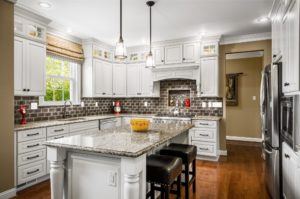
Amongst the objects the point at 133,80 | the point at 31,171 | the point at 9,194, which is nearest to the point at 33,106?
the point at 31,171

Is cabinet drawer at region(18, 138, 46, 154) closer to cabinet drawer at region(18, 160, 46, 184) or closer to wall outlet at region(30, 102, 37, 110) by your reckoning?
cabinet drawer at region(18, 160, 46, 184)

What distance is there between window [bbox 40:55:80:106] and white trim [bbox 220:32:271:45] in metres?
3.50

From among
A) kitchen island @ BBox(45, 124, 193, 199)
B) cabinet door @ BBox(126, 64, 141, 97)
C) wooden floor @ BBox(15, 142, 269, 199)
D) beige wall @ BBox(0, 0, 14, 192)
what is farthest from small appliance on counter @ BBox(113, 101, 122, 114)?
kitchen island @ BBox(45, 124, 193, 199)

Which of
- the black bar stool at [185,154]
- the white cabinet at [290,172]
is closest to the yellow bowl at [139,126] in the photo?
the black bar stool at [185,154]

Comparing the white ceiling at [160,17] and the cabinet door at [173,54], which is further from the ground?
the white ceiling at [160,17]

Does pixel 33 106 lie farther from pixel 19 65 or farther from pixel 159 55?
pixel 159 55

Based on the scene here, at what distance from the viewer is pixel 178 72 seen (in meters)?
4.87

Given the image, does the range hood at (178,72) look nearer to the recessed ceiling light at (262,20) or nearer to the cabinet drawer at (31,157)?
the recessed ceiling light at (262,20)

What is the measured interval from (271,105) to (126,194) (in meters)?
2.07

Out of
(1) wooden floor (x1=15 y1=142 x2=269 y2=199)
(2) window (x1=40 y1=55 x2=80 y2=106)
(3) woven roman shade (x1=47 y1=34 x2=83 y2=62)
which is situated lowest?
(1) wooden floor (x1=15 y1=142 x2=269 y2=199)

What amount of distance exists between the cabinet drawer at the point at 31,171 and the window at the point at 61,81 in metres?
1.21

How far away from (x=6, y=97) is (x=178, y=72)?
3422mm

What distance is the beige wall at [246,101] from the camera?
6289 millimetres

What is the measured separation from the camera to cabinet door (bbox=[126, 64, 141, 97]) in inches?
214
